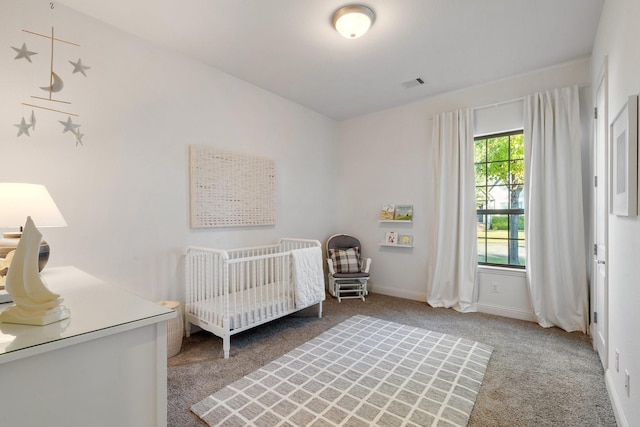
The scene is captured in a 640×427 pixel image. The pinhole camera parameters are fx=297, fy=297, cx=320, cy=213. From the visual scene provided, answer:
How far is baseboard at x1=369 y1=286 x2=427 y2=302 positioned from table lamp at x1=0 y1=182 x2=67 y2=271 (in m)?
3.68

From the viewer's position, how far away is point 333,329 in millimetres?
2947

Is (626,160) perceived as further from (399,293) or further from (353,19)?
(399,293)

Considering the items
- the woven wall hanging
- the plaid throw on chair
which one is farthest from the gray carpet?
the woven wall hanging

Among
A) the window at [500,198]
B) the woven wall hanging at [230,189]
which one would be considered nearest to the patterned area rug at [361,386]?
the window at [500,198]

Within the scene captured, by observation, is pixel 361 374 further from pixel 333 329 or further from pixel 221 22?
pixel 221 22

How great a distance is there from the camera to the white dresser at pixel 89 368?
0.81 metres

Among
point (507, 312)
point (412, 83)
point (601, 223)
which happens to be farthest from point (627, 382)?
point (412, 83)

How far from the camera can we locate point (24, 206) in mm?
1435

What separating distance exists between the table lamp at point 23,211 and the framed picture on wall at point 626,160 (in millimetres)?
2720

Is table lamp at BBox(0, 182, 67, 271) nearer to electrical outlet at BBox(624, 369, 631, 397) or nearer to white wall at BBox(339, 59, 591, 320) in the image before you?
electrical outlet at BBox(624, 369, 631, 397)

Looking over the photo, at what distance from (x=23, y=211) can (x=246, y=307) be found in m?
1.64

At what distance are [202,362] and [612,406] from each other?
2.67 metres

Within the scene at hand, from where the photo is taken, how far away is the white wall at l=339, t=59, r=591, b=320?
10.5 feet

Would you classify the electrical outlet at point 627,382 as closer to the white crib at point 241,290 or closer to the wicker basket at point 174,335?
the white crib at point 241,290
